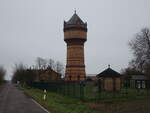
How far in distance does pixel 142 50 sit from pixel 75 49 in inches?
517

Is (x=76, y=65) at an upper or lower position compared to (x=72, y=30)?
lower

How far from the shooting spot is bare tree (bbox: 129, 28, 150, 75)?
176 ft

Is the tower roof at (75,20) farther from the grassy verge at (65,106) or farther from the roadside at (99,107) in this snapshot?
Answer: the roadside at (99,107)

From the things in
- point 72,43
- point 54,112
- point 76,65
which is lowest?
point 54,112

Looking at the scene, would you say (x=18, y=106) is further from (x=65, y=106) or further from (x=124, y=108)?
(x=124, y=108)

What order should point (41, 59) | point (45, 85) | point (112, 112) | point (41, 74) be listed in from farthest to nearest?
point (41, 59) < point (41, 74) < point (45, 85) < point (112, 112)

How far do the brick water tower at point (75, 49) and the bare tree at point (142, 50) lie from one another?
10041mm

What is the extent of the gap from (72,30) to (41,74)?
2895cm

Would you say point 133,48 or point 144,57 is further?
point 133,48

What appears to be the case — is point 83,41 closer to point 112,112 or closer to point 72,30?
point 72,30

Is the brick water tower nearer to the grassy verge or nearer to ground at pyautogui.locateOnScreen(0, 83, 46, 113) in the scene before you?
ground at pyautogui.locateOnScreen(0, 83, 46, 113)

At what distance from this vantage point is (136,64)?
2222 inches

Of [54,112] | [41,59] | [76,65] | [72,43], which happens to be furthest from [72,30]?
[54,112]

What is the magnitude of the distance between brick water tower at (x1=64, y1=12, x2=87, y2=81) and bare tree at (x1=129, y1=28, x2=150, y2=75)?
10041mm
